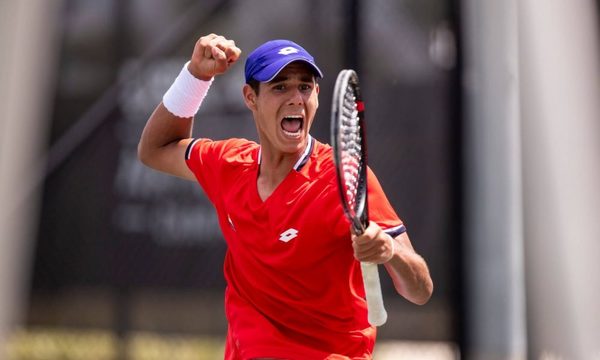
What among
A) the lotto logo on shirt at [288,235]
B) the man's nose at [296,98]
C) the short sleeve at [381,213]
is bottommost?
the lotto logo on shirt at [288,235]

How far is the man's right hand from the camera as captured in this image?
3184 mm

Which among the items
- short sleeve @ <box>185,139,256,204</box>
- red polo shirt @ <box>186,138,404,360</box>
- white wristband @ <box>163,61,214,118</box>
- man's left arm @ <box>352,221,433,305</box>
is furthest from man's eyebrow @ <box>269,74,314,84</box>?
man's left arm @ <box>352,221,433,305</box>

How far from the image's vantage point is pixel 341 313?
9.50 ft

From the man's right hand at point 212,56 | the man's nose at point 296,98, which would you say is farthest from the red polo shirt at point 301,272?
the man's right hand at point 212,56

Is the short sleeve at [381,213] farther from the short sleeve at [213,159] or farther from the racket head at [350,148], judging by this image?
the short sleeve at [213,159]

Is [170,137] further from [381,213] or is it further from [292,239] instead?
[381,213]

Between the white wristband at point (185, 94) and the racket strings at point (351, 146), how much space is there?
2.38 ft

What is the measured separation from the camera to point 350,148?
2.71m

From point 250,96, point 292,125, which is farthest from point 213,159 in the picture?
point 292,125

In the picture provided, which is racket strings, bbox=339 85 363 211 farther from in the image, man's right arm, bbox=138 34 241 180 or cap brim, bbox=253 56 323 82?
man's right arm, bbox=138 34 241 180

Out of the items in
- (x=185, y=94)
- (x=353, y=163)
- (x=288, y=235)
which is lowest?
(x=288, y=235)

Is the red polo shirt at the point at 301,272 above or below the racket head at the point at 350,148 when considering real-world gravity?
below

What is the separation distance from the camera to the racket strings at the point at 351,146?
2578 mm

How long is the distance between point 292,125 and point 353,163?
0.35 metres
